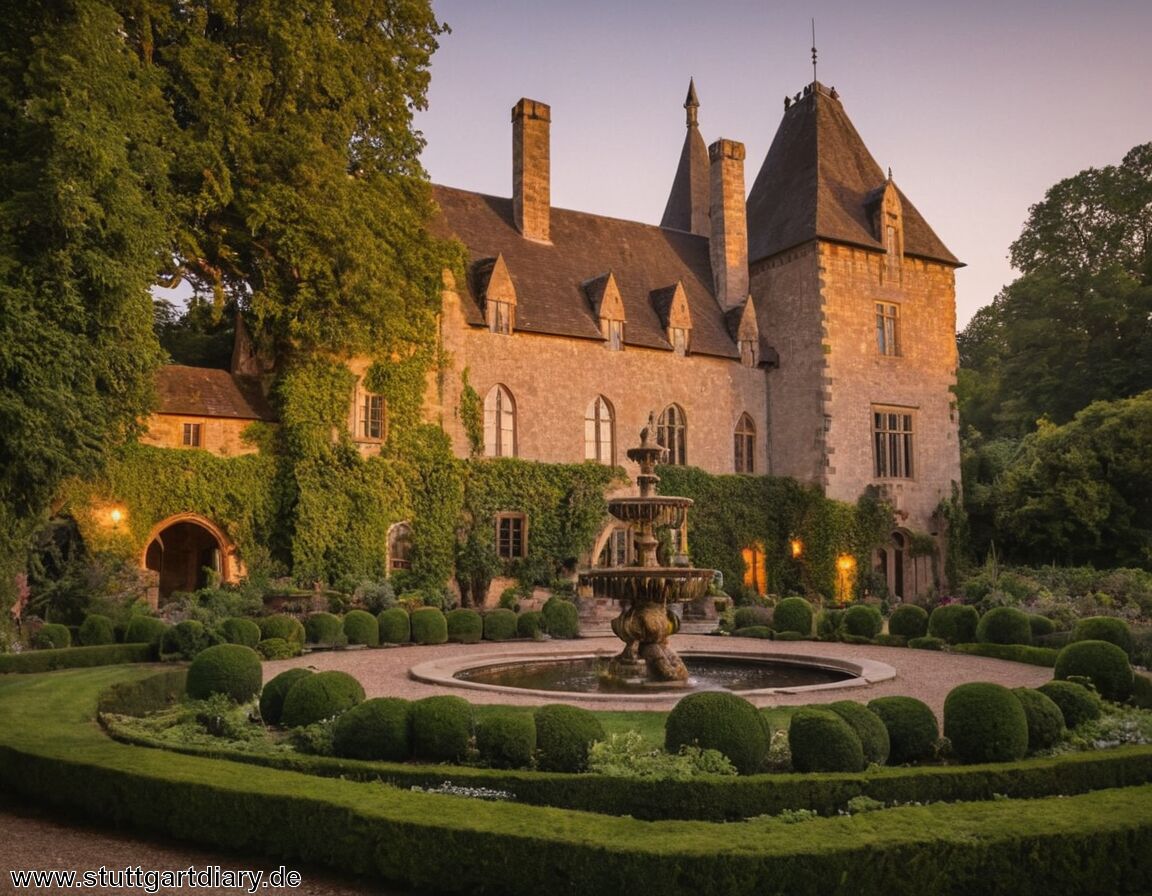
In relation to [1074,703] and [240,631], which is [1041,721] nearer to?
[1074,703]

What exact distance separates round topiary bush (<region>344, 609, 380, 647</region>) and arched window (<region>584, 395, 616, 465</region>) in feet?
36.5

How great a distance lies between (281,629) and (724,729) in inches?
458

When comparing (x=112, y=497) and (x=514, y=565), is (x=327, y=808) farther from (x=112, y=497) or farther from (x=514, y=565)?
(x=514, y=565)

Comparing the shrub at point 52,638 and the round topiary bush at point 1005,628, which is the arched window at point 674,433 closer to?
the round topiary bush at point 1005,628

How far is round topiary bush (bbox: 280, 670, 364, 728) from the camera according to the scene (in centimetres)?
945

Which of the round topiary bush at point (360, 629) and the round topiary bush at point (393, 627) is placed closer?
the round topiary bush at point (360, 629)

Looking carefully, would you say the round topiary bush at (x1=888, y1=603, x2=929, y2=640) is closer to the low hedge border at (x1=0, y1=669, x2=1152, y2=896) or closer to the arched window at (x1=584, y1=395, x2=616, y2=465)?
the arched window at (x1=584, y1=395, x2=616, y2=465)

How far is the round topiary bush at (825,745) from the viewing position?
25.6 ft

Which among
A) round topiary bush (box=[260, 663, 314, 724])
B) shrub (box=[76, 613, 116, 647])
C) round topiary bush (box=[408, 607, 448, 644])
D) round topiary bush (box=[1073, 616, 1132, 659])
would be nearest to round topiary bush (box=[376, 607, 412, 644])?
round topiary bush (box=[408, 607, 448, 644])

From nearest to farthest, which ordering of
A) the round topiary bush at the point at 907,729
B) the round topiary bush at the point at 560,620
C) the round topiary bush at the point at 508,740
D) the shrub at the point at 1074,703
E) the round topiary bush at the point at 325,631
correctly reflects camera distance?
1. the round topiary bush at the point at 508,740
2. the round topiary bush at the point at 907,729
3. the shrub at the point at 1074,703
4. the round topiary bush at the point at 325,631
5. the round topiary bush at the point at 560,620

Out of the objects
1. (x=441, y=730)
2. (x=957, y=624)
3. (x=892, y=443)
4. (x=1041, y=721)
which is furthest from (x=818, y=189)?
(x=441, y=730)

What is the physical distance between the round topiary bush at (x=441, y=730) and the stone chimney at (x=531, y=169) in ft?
78.6

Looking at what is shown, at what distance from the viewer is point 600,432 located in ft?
96.9

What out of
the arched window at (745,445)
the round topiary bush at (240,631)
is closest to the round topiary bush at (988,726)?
the round topiary bush at (240,631)
